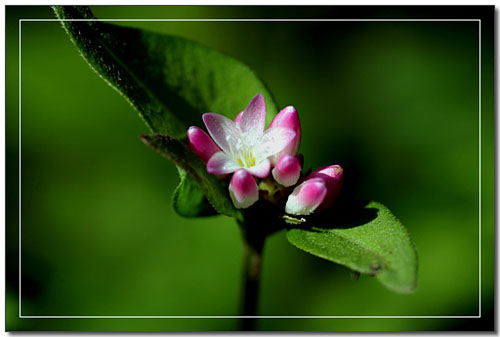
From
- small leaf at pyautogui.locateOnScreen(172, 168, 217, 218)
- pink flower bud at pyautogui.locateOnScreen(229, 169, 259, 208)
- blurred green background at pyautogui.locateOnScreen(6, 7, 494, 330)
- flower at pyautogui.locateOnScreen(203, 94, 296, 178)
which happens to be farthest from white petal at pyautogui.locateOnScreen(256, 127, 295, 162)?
blurred green background at pyautogui.locateOnScreen(6, 7, 494, 330)

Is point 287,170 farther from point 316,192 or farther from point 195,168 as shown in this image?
point 195,168

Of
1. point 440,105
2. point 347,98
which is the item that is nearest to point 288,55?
point 347,98

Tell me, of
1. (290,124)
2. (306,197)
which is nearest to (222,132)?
(290,124)

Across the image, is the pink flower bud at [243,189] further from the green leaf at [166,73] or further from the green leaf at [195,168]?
the green leaf at [166,73]

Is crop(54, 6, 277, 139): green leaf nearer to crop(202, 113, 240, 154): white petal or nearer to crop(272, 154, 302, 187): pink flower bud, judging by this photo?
crop(202, 113, 240, 154): white petal

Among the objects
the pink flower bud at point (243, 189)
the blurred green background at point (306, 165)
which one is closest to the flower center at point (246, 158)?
the pink flower bud at point (243, 189)
